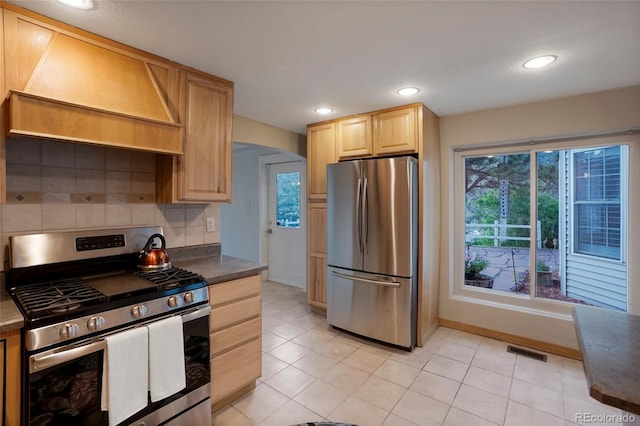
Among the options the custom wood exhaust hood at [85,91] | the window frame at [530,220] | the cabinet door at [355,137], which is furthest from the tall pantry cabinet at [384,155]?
the custom wood exhaust hood at [85,91]

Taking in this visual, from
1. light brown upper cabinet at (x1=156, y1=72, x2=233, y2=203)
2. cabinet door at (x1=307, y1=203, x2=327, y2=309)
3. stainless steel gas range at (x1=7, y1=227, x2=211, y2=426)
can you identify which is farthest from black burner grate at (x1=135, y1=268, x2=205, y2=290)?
cabinet door at (x1=307, y1=203, x2=327, y2=309)

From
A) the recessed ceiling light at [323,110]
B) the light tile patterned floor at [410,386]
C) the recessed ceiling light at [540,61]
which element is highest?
the recessed ceiling light at [323,110]

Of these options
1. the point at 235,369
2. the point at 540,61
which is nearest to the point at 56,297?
the point at 235,369

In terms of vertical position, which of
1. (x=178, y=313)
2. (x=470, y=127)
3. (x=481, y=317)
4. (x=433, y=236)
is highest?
(x=470, y=127)

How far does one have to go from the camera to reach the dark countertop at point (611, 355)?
79 cm

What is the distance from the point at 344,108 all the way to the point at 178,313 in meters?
2.28

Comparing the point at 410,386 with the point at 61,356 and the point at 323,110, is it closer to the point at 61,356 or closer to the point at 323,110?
the point at 61,356

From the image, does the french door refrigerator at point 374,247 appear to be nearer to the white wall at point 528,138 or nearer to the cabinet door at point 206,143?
the white wall at point 528,138

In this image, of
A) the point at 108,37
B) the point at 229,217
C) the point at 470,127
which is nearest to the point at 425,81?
the point at 470,127

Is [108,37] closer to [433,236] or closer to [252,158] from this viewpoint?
[433,236]

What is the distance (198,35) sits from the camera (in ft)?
5.46

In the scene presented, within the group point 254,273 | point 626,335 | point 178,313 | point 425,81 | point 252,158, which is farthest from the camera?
point 252,158

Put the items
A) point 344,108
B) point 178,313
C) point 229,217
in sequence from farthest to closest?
point 229,217 → point 344,108 → point 178,313

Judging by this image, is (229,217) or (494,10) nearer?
(494,10)
